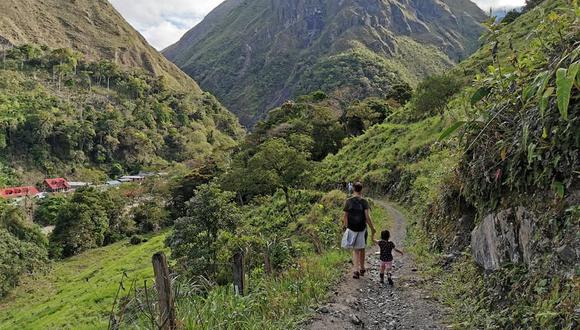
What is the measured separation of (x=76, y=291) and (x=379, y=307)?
108 ft

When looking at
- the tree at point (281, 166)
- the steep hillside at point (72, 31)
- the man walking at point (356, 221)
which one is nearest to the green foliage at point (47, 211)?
the tree at point (281, 166)

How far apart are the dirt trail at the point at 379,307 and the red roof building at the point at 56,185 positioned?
87.3m

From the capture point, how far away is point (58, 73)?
12350 centimetres

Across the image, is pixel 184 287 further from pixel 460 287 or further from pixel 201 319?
pixel 460 287

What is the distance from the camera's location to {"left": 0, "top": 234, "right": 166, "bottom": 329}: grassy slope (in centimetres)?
2602

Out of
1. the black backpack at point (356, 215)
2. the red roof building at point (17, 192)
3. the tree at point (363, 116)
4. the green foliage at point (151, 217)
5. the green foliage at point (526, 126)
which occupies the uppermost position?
the tree at point (363, 116)

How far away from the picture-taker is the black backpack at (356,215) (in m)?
7.39

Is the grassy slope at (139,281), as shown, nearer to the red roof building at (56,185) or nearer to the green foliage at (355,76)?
the red roof building at (56,185)

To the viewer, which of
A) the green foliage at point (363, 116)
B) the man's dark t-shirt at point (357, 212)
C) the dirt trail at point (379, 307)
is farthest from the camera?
the green foliage at point (363, 116)

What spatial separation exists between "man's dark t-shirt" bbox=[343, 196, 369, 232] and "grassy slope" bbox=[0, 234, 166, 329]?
15.0 meters

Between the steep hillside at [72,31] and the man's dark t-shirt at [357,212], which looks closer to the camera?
the man's dark t-shirt at [357,212]

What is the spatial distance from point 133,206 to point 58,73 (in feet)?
269

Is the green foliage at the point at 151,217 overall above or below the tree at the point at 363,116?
below

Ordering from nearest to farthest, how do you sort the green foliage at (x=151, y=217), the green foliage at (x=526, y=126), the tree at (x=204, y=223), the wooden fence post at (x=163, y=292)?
the wooden fence post at (x=163, y=292)
the green foliage at (x=526, y=126)
the tree at (x=204, y=223)
the green foliage at (x=151, y=217)
